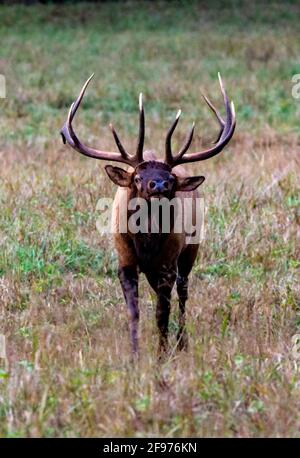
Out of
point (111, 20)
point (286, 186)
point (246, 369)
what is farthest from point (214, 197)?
point (111, 20)

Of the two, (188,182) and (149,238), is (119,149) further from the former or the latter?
(149,238)

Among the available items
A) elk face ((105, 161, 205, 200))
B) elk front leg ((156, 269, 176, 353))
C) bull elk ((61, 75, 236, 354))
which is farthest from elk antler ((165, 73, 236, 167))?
elk front leg ((156, 269, 176, 353))

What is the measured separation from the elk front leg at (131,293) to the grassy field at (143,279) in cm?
11

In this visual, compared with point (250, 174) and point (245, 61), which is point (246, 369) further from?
point (245, 61)

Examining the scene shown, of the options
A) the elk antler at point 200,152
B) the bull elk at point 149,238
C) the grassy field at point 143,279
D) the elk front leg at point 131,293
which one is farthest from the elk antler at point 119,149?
the grassy field at point 143,279

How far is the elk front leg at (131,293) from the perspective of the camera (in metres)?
7.41

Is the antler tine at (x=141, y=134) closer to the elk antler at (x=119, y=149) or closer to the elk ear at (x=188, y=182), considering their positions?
the elk antler at (x=119, y=149)

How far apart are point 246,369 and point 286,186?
4.93 meters

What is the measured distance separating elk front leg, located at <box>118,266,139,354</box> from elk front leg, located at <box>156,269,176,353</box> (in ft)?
0.54

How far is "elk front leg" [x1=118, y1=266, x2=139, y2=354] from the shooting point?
741 centimetres

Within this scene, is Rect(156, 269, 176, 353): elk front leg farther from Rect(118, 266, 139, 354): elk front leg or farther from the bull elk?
Rect(118, 266, 139, 354): elk front leg

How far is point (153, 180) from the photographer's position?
7250mm

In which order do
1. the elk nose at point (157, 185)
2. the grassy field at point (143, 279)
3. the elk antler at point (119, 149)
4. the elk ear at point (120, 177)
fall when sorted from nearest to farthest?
the grassy field at point (143, 279)
the elk nose at point (157, 185)
the elk antler at point (119, 149)
the elk ear at point (120, 177)

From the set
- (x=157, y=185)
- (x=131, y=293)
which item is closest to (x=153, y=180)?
(x=157, y=185)
